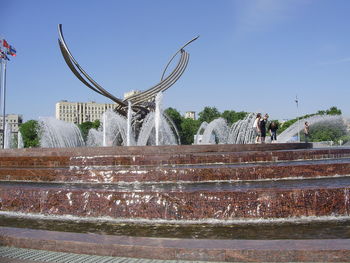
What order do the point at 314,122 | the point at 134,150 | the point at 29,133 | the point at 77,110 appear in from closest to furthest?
the point at 134,150 < the point at 314,122 < the point at 29,133 < the point at 77,110

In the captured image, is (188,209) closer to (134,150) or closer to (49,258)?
(49,258)

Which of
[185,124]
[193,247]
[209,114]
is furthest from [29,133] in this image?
[193,247]

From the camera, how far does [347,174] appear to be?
8438mm

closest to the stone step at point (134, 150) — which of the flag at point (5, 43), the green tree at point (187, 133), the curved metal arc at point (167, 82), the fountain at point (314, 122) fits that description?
the curved metal arc at point (167, 82)

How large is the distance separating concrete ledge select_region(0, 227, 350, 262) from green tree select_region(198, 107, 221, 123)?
7454 cm

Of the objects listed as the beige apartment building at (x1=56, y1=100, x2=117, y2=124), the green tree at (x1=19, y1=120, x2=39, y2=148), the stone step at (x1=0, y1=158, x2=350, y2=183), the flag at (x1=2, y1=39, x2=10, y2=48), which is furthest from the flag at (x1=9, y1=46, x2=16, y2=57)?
the beige apartment building at (x1=56, y1=100, x2=117, y2=124)

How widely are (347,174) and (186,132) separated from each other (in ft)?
209

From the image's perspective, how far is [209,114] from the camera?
259ft

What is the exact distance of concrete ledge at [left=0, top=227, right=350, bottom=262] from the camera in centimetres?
347

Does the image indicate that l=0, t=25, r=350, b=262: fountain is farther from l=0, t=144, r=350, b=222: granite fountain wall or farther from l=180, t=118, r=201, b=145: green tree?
l=180, t=118, r=201, b=145: green tree

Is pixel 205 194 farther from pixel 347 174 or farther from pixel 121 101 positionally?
pixel 121 101

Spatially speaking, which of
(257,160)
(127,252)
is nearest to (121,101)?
(257,160)

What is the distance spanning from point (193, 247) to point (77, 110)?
108 m

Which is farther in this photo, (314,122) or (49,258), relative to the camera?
(314,122)
